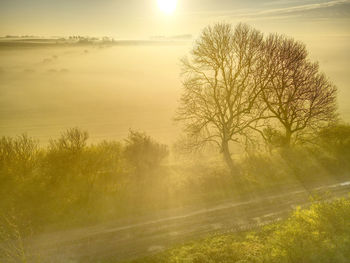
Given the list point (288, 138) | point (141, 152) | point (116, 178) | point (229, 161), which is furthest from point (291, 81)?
point (116, 178)

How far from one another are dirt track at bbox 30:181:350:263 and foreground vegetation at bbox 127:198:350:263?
123 centimetres

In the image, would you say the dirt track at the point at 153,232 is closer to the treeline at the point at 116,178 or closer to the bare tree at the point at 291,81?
the treeline at the point at 116,178

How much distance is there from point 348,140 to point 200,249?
21.3 m

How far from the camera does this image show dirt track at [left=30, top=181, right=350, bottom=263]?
49.8 ft

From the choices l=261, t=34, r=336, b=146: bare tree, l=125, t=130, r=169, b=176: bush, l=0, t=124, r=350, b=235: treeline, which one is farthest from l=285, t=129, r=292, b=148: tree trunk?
l=125, t=130, r=169, b=176: bush

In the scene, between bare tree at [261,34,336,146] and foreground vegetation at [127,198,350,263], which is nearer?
foreground vegetation at [127,198,350,263]

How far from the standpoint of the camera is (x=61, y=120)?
57.2 metres

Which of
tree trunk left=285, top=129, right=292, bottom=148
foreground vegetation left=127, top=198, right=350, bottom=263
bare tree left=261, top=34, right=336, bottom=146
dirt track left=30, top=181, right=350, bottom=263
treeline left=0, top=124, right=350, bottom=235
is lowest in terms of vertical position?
foreground vegetation left=127, top=198, right=350, bottom=263

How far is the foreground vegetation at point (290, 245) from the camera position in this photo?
11.9 m

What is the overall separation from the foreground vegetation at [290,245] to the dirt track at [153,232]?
1.23 metres

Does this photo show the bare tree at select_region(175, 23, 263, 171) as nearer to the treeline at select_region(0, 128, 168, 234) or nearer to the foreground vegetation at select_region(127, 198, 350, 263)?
the treeline at select_region(0, 128, 168, 234)

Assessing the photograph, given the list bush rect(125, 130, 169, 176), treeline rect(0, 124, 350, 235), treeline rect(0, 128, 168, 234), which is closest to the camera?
treeline rect(0, 128, 168, 234)

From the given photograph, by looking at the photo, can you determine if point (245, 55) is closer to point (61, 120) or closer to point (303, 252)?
point (303, 252)

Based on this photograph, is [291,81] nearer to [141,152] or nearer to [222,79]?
[222,79]
